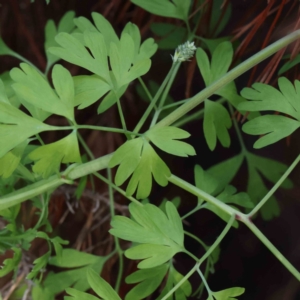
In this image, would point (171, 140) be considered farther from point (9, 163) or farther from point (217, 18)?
point (217, 18)

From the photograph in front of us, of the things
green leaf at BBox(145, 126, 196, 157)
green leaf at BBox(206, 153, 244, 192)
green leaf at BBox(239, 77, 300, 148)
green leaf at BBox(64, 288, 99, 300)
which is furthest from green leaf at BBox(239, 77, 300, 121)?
green leaf at BBox(64, 288, 99, 300)

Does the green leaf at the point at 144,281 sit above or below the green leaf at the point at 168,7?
below

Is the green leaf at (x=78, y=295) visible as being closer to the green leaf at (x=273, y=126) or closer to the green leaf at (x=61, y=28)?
the green leaf at (x=273, y=126)

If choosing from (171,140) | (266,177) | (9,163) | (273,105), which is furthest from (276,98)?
(9,163)

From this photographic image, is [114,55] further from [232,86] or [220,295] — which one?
[220,295]

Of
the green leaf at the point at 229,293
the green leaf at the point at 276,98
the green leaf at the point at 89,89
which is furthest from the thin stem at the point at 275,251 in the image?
the green leaf at the point at 89,89

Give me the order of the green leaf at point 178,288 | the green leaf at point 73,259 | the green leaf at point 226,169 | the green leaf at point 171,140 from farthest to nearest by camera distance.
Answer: the green leaf at point 226,169 → the green leaf at point 73,259 → the green leaf at point 178,288 → the green leaf at point 171,140

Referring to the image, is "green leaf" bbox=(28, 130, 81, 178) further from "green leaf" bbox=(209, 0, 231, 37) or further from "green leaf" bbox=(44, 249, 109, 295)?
"green leaf" bbox=(209, 0, 231, 37)
